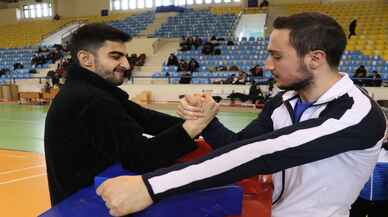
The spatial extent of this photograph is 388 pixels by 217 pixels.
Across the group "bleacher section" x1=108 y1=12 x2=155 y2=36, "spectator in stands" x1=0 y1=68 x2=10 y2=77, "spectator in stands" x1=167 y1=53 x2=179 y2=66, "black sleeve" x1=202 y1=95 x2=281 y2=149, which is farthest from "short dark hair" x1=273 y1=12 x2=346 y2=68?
"bleacher section" x1=108 y1=12 x2=155 y2=36

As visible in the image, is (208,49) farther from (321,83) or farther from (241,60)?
(321,83)

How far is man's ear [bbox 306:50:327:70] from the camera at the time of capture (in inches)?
56.0

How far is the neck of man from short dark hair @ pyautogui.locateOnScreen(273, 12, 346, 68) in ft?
0.16

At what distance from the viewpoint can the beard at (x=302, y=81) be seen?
1464 millimetres

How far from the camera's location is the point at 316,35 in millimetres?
1405

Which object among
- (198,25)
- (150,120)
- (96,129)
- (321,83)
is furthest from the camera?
(198,25)

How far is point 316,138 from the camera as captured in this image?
125 centimetres

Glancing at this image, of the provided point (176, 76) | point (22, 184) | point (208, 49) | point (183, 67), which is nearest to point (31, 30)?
point (208, 49)

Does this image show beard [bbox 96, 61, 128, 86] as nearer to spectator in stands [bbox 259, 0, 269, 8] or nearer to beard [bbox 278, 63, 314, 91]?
beard [bbox 278, 63, 314, 91]

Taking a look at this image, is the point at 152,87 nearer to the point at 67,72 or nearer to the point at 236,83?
the point at 236,83

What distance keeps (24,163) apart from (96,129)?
6.02 meters

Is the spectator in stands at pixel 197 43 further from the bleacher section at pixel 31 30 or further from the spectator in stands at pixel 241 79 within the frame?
the bleacher section at pixel 31 30

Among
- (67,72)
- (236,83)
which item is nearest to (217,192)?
(67,72)

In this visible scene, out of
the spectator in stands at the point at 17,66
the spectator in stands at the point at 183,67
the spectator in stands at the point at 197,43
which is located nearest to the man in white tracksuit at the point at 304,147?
the spectator in stands at the point at 183,67
